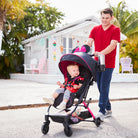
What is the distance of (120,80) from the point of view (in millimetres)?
15344

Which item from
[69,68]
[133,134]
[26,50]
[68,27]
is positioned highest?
[68,27]

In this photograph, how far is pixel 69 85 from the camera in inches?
154

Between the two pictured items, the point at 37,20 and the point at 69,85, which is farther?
the point at 37,20

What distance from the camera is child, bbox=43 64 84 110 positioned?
379 centimetres

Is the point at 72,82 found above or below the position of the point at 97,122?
above

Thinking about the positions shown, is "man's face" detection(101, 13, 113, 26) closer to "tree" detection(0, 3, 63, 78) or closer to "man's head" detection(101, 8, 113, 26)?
"man's head" detection(101, 8, 113, 26)

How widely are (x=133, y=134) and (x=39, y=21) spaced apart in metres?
22.7

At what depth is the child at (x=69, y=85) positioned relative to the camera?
12.4 feet

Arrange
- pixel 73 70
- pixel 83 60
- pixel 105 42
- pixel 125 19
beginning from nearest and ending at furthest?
pixel 83 60 → pixel 73 70 → pixel 105 42 → pixel 125 19

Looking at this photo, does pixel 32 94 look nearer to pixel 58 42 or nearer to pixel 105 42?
pixel 105 42

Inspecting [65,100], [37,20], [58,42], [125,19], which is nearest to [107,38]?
[65,100]

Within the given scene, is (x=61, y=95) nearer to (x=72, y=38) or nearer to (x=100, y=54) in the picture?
(x=100, y=54)

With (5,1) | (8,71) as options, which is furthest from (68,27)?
(8,71)

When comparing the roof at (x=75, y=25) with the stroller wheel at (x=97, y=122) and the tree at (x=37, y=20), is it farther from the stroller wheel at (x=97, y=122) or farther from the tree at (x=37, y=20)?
the stroller wheel at (x=97, y=122)
